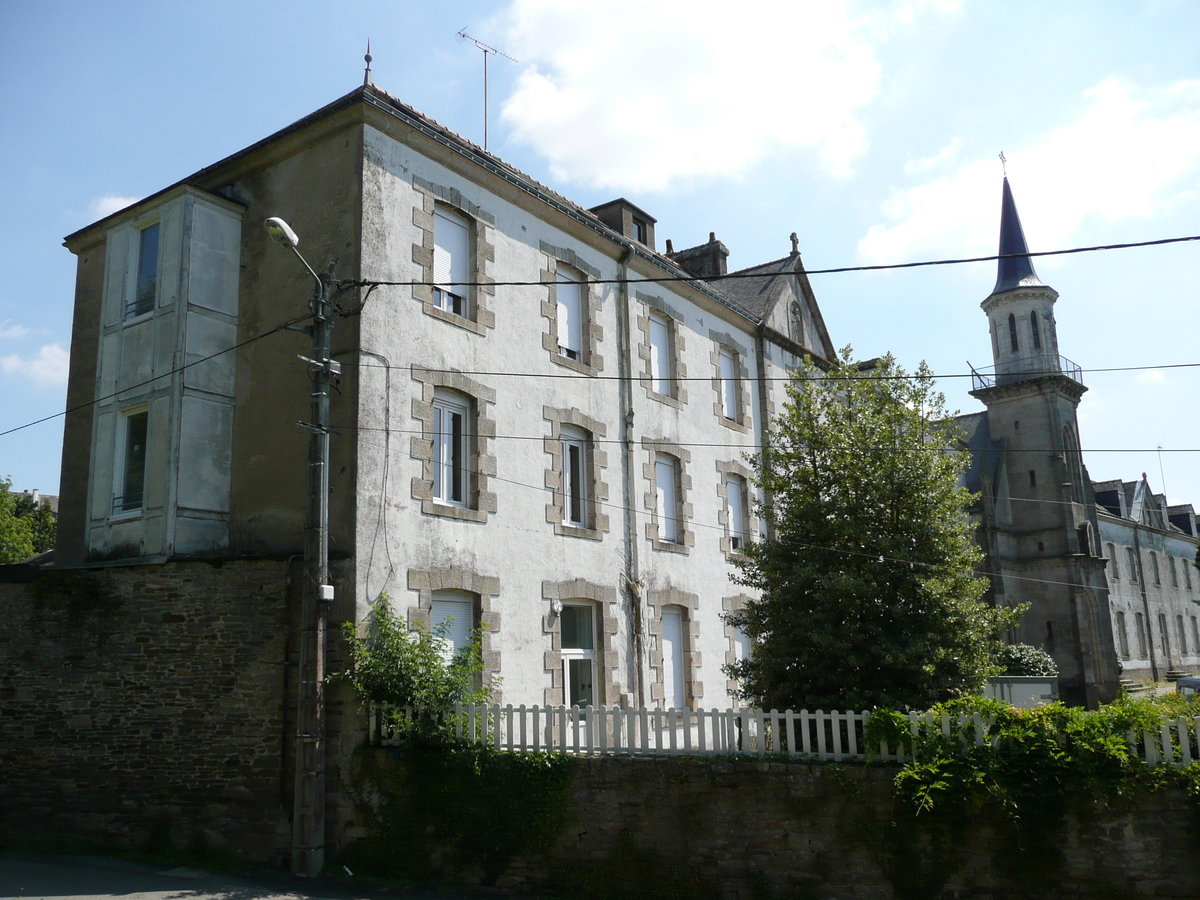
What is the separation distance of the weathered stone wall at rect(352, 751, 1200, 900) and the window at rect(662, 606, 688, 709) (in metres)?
6.90

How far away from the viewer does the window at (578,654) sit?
15.6 meters

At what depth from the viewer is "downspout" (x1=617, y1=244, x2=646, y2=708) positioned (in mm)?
16750

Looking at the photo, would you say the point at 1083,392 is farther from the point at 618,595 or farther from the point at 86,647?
the point at 86,647

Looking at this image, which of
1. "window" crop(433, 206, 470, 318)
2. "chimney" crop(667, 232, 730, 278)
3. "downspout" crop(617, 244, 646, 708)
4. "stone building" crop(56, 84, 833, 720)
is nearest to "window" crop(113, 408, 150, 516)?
"stone building" crop(56, 84, 833, 720)

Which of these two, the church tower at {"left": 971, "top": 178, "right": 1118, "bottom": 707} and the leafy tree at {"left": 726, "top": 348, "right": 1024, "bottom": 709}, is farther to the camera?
the church tower at {"left": 971, "top": 178, "right": 1118, "bottom": 707}

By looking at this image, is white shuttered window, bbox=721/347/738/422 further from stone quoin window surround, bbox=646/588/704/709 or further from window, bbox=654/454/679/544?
stone quoin window surround, bbox=646/588/704/709

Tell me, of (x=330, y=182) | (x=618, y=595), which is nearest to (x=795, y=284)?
(x=618, y=595)

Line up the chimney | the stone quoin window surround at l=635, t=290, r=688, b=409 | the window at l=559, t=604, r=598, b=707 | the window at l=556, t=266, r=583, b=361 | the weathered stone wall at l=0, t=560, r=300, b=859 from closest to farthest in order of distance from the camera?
the weathered stone wall at l=0, t=560, r=300, b=859
the window at l=559, t=604, r=598, b=707
the window at l=556, t=266, r=583, b=361
the stone quoin window surround at l=635, t=290, r=688, b=409
the chimney

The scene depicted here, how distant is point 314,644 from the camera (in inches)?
448

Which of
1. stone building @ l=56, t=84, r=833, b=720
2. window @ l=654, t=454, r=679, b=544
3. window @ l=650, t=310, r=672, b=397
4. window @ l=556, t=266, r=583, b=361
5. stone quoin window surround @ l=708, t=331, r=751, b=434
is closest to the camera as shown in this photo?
stone building @ l=56, t=84, r=833, b=720

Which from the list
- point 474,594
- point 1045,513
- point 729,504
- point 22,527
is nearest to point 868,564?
point 474,594

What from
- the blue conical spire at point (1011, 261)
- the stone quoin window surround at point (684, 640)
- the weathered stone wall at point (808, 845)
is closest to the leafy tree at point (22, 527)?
the stone quoin window surround at point (684, 640)

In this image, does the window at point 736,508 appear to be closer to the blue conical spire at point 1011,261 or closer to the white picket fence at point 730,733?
the white picket fence at point 730,733

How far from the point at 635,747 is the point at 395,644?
3261 millimetres
